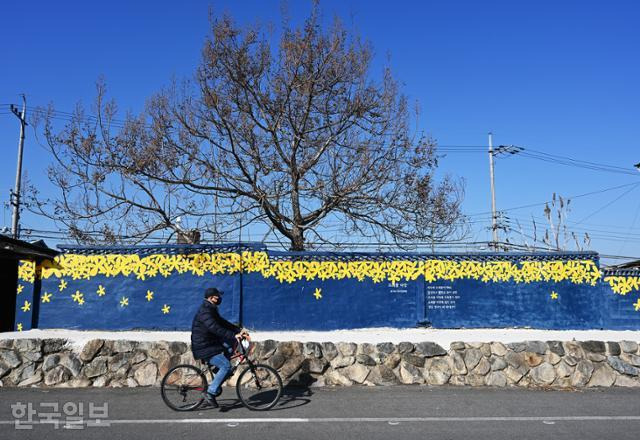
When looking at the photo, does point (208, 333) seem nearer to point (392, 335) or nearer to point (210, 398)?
point (210, 398)

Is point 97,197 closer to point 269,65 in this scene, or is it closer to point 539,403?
point 269,65

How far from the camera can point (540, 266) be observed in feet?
47.0

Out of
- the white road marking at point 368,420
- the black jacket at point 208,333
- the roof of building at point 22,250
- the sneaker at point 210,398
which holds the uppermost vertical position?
the roof of building at point 22,250

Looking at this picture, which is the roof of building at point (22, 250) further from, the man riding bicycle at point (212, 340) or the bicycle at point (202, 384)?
the man riding bicycle at point (212, 340)

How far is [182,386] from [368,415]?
8.47ft

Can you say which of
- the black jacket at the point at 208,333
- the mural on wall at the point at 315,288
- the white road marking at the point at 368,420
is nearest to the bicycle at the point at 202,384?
the black jacket at the point at 208,333

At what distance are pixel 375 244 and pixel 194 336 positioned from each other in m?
9.24

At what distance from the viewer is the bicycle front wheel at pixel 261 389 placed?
7.86 m

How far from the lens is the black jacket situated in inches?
298

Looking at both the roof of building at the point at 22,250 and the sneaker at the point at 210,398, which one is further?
the roof of building at the point at 22,250

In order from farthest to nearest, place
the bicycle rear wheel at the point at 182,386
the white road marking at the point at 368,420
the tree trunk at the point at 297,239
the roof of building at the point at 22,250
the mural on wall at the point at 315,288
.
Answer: the tree trunk at the point at 297,239 < the mural on wall at the point at 315,288 < the roof of building at the point at 22,250 < the bicycle rear wheel at the point at 182,386 < the white road marking at the point at 368,420

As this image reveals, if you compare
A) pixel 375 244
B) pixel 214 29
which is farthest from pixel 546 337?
pixel 214 29

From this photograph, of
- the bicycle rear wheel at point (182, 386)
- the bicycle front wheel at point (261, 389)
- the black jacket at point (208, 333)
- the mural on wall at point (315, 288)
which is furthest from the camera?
the mural on wall at point (315, 288)

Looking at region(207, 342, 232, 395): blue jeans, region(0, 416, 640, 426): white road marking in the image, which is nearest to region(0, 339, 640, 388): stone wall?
region(207, 342, 232, 395): blue jeans
